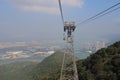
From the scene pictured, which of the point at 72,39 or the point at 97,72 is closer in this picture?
the point at 72,39

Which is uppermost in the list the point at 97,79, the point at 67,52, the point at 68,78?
the point at 67,52

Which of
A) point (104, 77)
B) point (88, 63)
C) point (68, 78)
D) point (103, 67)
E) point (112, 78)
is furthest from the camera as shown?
point (88, 63)

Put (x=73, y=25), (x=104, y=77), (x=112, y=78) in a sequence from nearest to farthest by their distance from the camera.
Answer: (x=73, y=25) < (x=112, y=78) < (x=104, y=77)

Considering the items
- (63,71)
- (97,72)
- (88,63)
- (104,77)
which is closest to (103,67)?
(97,72)

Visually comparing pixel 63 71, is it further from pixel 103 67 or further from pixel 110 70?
pixel 103 67

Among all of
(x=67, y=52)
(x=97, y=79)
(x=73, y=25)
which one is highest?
(x=73, y=25)

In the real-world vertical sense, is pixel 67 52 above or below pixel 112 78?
above

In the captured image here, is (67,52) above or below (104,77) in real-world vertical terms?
above

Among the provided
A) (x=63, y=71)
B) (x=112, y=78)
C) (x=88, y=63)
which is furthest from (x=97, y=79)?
(x=63, y=71)

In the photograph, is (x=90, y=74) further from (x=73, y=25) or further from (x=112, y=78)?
(x=73, y=25)
